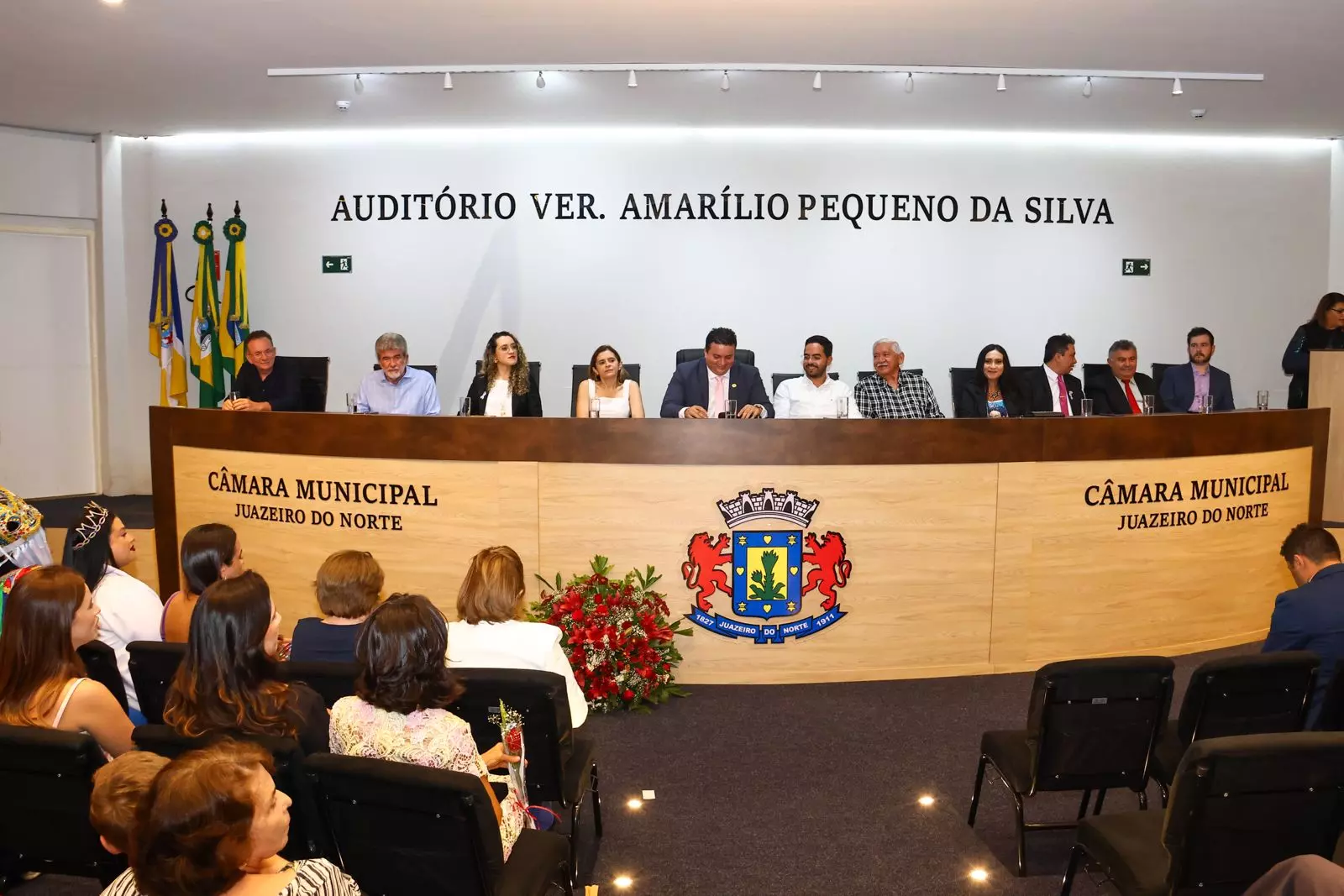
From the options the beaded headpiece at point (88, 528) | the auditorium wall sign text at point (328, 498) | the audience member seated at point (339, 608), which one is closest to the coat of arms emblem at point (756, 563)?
the auditorium wall sign text at point (328, 498)

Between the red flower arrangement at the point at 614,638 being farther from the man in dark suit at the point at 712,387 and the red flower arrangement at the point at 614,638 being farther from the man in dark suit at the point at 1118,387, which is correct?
the man in dark suit at the point at 1118,387

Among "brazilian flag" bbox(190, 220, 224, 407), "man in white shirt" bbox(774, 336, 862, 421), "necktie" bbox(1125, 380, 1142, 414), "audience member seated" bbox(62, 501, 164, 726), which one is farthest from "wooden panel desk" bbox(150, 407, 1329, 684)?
"brazilian flag" bbox(190, 220, 224, 407)

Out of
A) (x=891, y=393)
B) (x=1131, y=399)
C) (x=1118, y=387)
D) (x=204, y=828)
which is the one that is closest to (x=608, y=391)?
(x=891, y=393)

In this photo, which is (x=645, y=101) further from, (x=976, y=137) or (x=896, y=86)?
(x=976, y=137)

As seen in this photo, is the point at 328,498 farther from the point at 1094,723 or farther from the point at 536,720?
the point at 1094,723

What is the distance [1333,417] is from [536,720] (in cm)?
597

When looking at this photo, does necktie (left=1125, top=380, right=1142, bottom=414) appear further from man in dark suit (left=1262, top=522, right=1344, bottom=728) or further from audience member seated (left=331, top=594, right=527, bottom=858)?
audience member seated (left=331, top=594, right=527, bottom=858)

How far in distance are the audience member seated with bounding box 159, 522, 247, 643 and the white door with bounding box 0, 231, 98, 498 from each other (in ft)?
21.3

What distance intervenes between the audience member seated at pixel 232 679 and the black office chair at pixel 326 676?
0.31 meters

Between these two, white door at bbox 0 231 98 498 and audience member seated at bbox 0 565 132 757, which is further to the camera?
white door at bbox 0 231 98 498

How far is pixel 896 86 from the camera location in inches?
281

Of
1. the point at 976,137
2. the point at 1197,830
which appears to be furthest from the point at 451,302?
the point at 1197,830

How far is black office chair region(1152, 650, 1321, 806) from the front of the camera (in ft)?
9.66

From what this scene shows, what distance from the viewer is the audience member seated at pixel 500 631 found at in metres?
3.28
